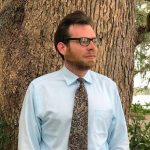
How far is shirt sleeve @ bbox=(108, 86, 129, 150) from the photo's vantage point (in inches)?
84.1

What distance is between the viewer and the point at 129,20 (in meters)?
3.09

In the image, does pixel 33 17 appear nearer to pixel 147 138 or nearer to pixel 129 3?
pixel 129 3

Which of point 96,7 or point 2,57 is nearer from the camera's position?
point 96,7

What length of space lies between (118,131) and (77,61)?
601 millimetres

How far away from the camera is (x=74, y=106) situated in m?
1.97

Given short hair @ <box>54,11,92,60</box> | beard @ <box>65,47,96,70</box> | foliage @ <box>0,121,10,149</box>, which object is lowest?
foliage @ <box>0,121,10,149</box>

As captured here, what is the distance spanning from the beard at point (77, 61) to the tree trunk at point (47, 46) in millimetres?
840

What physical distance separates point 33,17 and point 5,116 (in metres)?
1.09

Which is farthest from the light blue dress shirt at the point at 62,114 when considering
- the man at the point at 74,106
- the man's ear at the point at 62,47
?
the man's ear at the point at 62,47

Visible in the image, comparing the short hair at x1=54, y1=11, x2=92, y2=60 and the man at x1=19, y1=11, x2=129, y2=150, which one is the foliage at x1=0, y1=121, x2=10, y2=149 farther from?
the short hair at x1=54, y1=11, x2=92, y2=60

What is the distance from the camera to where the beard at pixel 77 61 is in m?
2.00

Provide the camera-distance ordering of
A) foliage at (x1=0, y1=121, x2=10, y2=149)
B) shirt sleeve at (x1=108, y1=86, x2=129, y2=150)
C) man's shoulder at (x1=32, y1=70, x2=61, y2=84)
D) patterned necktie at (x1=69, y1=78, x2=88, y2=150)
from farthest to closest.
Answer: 1. foliage at (x1=0, y1=121, x2=10, y2=149)
2. shirt sleeve at (x1=108, y1=86, x2=129, y2=150)
3. man's shoulder at (x1=32, y1=70, x2=61, y2=84)
4. patterned necktie at (x1=69, y1=78, x2=88, y2=150)

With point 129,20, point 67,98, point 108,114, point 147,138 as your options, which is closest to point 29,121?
point 67,98

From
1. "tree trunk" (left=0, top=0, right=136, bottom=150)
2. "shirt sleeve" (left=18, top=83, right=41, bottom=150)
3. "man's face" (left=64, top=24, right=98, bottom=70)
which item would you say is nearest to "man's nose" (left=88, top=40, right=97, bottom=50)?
"man's face" (left=64, top=24, right=98, bottom=70)
